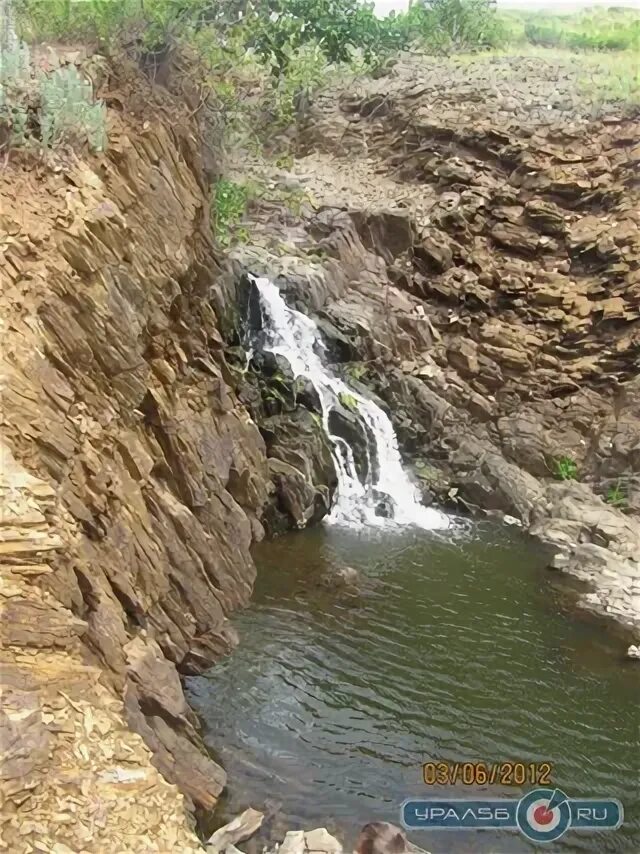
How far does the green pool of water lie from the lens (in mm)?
5215

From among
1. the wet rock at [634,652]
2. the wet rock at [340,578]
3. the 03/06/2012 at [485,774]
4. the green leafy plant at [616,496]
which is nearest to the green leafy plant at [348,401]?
the wet rock at [340,578]

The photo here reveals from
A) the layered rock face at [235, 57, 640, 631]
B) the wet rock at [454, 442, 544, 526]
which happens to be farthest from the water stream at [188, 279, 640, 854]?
the layered rock face at [235, 57, 640, 631]

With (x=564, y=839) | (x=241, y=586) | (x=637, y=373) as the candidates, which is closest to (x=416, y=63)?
(x=637, y=373)

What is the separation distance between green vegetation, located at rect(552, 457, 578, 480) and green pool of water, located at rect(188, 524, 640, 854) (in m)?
4.36

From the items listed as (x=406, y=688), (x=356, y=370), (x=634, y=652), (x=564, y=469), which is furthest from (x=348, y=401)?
(x=406, y=688)

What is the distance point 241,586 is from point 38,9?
6.01 meters

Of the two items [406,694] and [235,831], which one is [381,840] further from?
[406,694]

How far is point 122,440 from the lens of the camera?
5.55m

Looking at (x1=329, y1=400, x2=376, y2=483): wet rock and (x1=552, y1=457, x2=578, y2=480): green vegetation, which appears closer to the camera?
(x1=329, y1=400, x2=376, y2=483): wet rock

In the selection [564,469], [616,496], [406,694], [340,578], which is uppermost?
[564,469]

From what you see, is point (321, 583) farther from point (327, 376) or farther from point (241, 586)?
point (327, 376)

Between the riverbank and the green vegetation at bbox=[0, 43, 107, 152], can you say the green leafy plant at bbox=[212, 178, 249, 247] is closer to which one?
the riverbank

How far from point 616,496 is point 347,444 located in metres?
4.84

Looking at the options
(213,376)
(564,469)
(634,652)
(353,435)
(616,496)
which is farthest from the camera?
(564,469)
